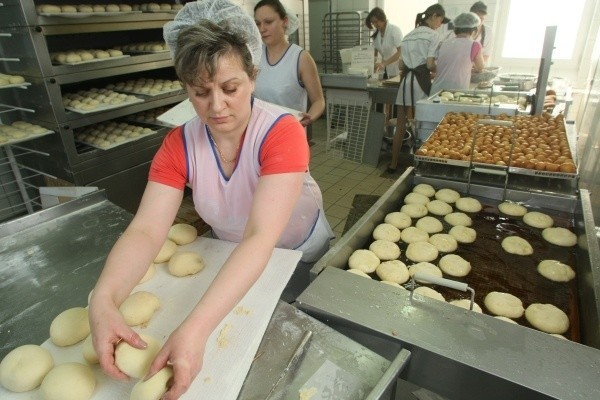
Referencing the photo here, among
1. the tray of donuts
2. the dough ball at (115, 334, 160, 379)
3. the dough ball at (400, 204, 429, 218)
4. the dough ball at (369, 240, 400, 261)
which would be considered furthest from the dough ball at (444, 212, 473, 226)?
the dough ball at (115, 334, 160, 379)

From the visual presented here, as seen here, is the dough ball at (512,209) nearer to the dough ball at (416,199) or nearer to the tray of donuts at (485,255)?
the tray of donuts at (485,255)

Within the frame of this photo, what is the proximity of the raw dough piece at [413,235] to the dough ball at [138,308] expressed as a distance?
3.64 ft

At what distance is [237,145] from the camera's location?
1.23 meters

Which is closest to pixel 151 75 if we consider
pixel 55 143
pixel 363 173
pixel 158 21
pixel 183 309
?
pixel 158 21

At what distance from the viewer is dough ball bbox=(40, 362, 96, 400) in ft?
2.52

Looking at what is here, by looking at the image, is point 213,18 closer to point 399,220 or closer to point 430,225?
point 399,220

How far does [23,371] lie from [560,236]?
1.94m

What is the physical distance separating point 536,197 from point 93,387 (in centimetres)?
198

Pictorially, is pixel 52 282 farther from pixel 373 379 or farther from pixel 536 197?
pixel 536 197

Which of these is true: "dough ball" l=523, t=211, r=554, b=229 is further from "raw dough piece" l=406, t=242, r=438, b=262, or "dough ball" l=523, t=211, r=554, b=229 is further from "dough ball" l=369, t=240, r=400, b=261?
"dough ball" l=369, t=240, r=400, b=261

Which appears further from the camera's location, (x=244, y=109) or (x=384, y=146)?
(x=384, y=146)

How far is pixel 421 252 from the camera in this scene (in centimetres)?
157

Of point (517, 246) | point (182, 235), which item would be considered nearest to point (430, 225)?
point (517, 246)

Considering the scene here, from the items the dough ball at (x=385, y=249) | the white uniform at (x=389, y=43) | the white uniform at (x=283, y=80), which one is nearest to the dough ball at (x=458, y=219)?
the dough ball at (x=385, y=249)
